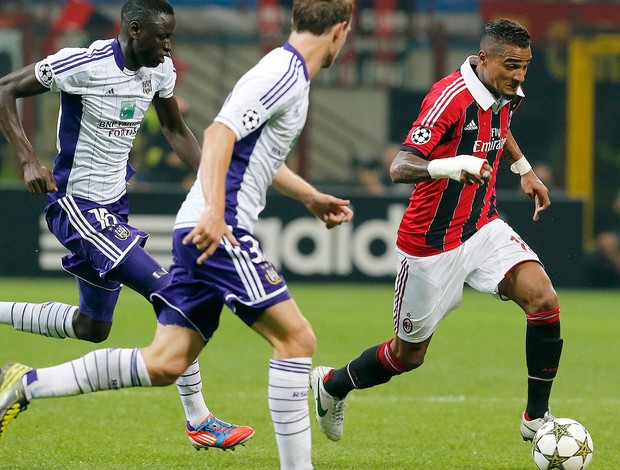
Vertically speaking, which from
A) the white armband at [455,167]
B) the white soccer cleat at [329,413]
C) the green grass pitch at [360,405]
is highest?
the white armband at [455,167]

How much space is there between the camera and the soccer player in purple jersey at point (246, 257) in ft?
15.5

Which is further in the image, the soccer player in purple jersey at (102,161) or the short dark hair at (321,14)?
the soccer player in purple jersey at (102,161)

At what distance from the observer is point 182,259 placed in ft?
16.2

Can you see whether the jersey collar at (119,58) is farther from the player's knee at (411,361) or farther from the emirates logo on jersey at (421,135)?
the player's knee at (411,361)

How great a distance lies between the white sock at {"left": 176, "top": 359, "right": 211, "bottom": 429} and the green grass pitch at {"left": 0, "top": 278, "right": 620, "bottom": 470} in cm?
20

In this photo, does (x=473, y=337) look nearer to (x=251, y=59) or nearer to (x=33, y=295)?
(x=33, y=295)

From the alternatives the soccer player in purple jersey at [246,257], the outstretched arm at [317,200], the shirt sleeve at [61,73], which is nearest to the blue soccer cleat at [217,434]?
the soccer player in purple jersey at [246,257]

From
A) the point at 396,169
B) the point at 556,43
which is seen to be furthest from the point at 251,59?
the point at 396,169

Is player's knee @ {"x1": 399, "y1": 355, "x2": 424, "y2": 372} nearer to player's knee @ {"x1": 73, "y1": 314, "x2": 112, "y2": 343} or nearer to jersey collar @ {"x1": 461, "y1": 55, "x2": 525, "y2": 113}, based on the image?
jersey collar @ {"x1": 461, "y1": 55, "x2": 525, "y2": 113}

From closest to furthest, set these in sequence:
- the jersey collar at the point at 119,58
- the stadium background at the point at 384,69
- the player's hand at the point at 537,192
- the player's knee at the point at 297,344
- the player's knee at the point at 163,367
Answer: the player's knee at the point at 297,344 → the player's knee at the point at 163,367 → the jersey collar at the point at 119,58 → the player's hand at the point at 537,192 → the stadium background at the point at 384,69

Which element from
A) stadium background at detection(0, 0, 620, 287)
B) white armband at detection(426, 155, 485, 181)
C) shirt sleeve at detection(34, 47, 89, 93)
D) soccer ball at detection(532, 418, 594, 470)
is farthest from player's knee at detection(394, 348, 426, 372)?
stadium background at detection(0, 0, 620, 287)

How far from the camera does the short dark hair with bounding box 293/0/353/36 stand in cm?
482

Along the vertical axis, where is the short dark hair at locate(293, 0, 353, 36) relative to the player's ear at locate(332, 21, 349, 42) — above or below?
above

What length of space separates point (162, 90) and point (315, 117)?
12.6m
